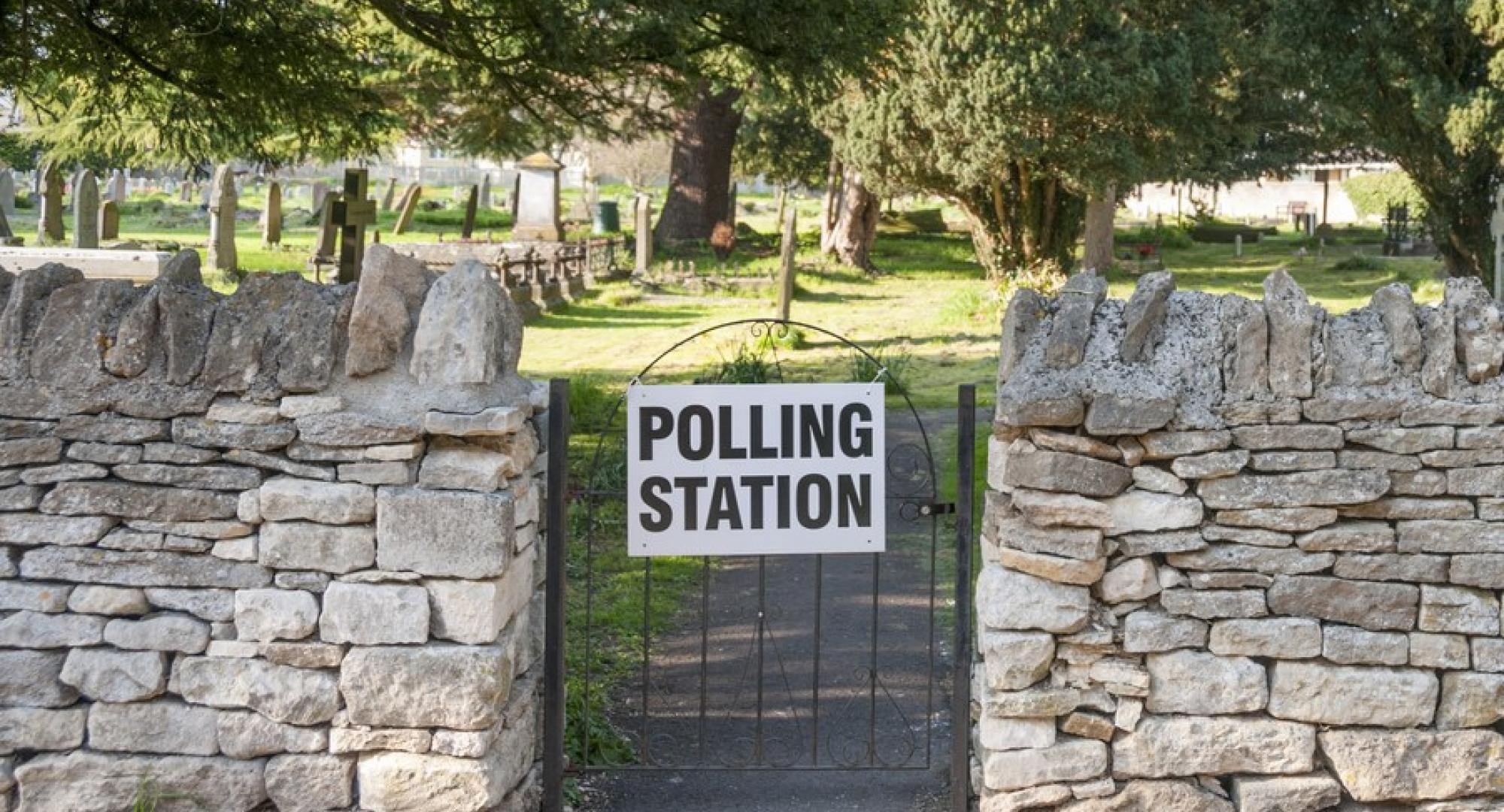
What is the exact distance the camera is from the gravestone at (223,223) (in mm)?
22859

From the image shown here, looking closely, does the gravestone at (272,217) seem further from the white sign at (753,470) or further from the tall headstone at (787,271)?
the white sign at (753,470)

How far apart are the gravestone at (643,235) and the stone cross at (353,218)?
9390 mm

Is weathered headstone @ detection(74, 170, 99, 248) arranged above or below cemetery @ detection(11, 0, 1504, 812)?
above

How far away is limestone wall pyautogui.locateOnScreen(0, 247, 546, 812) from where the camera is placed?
4.72 metres

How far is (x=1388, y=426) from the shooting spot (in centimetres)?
473

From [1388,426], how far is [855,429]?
1.65m

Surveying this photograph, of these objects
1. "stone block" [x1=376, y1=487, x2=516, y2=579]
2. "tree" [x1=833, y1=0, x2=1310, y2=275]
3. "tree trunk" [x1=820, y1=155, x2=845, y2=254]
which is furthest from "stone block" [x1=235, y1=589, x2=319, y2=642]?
"tree trunk" [x1=820, y1=155, x2=845, y2=254]

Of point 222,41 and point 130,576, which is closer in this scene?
point 130,576

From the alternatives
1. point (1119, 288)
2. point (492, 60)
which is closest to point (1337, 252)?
point (1119, 288)

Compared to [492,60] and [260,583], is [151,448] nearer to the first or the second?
[260,583]

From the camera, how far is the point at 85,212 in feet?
72.7

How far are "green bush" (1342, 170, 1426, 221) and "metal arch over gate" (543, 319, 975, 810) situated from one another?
24.5 m

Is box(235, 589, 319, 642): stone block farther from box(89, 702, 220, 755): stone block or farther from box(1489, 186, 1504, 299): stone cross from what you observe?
box(1489, 186, 1504, 299): stone cross

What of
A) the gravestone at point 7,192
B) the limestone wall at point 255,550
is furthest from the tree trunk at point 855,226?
the limestone wall at point 255,550
